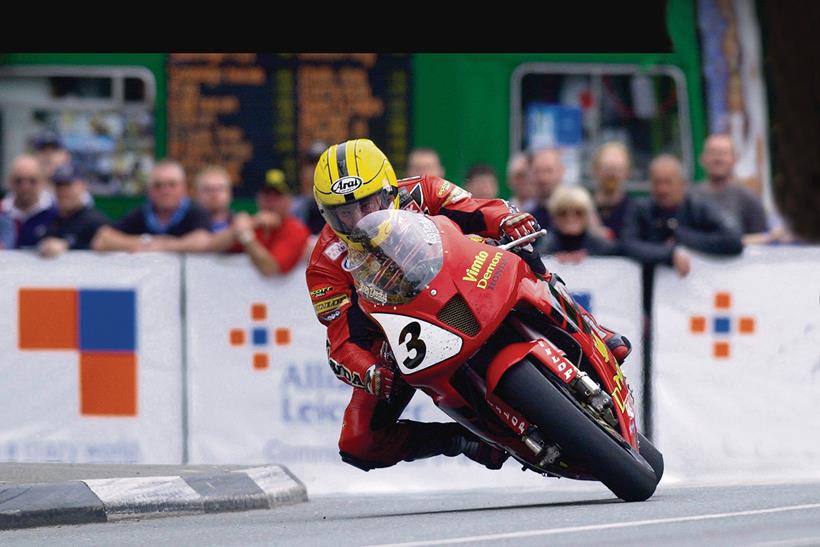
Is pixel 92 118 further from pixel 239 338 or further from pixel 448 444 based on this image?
pixel 448 444

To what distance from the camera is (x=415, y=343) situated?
712 cm

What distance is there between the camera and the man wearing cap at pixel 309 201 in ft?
38.7

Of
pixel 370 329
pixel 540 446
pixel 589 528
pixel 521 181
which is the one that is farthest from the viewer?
pixel 521 181

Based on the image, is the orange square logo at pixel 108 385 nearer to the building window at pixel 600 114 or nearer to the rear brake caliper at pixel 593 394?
the rear brake caliper at pixel 593 394

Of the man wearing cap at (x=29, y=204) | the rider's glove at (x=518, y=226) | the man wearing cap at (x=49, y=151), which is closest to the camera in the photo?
the rider's glove at (x=518, y=226)

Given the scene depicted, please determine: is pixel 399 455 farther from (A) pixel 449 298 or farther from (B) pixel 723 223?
(B) pixel 723 223

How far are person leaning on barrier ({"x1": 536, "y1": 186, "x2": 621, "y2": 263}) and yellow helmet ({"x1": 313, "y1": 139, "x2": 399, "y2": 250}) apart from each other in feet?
10.8

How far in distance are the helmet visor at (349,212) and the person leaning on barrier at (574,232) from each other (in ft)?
10.9

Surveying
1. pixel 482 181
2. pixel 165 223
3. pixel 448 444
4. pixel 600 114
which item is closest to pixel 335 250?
pixel 448 444

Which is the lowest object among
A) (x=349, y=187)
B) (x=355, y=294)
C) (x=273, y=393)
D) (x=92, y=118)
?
(x=273, y=393)

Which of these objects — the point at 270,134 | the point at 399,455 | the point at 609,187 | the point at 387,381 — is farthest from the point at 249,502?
the point at 270,134

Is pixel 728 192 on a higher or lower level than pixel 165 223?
higher

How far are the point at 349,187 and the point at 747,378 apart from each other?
386cm

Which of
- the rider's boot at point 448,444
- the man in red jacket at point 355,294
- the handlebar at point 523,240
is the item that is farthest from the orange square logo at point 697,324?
the handlebar at point 523,240
